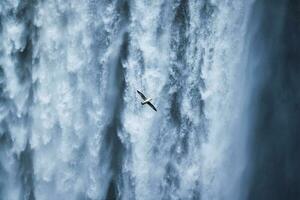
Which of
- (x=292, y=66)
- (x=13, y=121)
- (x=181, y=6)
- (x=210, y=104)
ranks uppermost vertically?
(x=181, y=6)

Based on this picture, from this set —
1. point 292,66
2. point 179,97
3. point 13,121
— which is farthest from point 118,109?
point 292,66

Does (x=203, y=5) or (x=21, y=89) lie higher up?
(x=203, y=5)

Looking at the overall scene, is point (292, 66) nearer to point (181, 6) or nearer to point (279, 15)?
point (279, 15)
